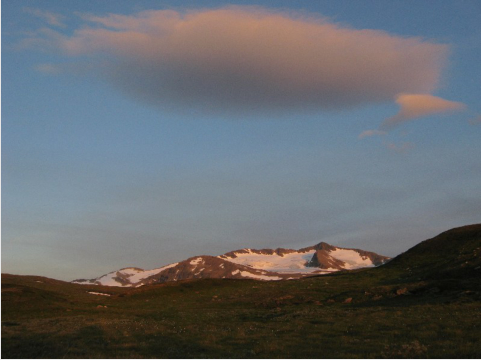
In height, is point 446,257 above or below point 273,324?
above

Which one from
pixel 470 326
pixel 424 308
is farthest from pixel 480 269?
pixel 470 326

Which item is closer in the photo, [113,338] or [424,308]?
[113,338]

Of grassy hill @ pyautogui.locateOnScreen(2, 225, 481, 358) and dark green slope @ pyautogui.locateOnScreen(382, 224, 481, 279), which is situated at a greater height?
dark green slope @ pyautogui.locateOnScreen(382, 224, 481, 279)

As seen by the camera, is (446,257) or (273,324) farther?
(446,257)

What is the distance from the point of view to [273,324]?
1652 inches

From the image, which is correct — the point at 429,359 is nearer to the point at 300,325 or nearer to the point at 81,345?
the point at 300,325

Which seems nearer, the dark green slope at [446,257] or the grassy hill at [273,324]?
the grassy hill at [273,324]

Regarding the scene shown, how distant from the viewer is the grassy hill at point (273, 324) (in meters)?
28.2

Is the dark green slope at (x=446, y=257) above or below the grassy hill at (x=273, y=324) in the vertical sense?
above

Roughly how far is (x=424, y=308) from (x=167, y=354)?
92.2 ft

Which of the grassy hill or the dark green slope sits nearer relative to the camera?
the grassy hill

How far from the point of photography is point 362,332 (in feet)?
111

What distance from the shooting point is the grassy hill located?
28156 mm

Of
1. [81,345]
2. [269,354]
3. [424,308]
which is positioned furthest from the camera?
[424,308]
